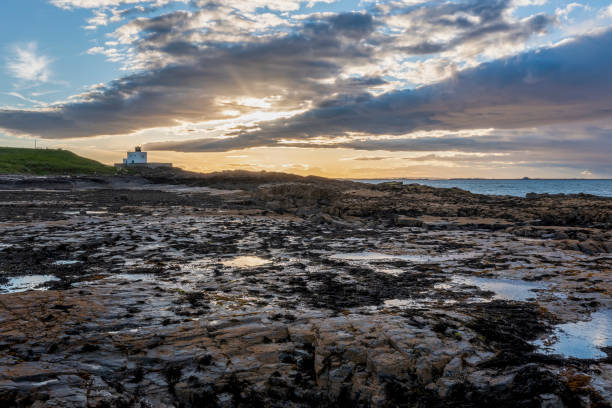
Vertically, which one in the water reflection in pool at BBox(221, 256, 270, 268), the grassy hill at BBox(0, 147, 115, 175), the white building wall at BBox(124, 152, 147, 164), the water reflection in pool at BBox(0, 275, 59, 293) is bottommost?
the water reflection in pool at BBox(0, 275, 59, 293)

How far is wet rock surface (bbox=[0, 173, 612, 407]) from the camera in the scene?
4121 mm

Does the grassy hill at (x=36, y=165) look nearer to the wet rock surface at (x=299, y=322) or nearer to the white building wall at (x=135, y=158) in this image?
the white building wall at (x=135, y=158)

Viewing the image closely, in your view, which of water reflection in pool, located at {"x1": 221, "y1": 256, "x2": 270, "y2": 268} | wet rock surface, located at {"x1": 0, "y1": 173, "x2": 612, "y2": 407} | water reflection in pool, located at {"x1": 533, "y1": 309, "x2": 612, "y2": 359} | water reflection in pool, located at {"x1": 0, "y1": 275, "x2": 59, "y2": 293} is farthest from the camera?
water reflection in pool, located at {"x1": 221, "y1": 256, "x2": 270, "y2": 268}

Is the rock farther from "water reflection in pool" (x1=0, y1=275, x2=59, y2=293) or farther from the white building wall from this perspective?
the white building wall

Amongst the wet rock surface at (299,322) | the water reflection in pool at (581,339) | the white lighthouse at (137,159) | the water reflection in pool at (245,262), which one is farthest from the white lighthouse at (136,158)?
the water reflection in pool at (581,339)

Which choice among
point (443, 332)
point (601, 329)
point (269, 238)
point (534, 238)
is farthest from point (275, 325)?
point (534, 238)

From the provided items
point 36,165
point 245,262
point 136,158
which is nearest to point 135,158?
point 136,158

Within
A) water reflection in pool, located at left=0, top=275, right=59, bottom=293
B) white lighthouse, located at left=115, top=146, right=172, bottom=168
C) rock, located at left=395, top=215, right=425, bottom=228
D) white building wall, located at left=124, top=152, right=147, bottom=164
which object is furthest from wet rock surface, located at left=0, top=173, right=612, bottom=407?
white building wall, located at left=124, top=152, right=147, bottom=164

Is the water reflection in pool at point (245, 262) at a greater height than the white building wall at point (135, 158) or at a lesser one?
lesser

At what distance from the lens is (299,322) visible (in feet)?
18.3

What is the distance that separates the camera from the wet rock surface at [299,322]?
412cm

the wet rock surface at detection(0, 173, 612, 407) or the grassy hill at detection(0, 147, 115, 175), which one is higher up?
the grassy hill at detection(0, 147, 115, 175)

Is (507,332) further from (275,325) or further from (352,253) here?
(352,253)

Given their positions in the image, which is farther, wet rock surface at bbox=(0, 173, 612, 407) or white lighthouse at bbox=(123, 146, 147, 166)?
white lighthouse at bbox=(123, 146, 147, 166)
